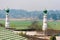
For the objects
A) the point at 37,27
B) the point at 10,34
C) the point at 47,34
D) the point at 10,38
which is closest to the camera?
the point at 10,38

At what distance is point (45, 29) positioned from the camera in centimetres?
1661

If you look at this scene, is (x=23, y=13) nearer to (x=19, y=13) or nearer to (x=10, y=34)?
(x=19, y=13)

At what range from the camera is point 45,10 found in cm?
1764

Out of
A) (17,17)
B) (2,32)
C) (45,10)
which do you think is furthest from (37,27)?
(17,17)

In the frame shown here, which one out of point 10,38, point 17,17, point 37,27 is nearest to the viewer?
A: point 10,38

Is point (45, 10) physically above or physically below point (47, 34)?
above

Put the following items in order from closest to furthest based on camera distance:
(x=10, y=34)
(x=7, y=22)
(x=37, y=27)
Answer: (x=10, y=34)
(x=7, y=22)
(x=37, y=27)

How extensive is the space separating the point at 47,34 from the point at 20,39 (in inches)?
540

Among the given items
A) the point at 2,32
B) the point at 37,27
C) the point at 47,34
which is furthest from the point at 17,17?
the point at 2,32

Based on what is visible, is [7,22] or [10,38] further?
[7,22]

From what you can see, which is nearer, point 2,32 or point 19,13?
point 2,32

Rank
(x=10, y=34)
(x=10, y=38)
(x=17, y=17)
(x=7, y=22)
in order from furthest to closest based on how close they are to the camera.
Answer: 1. (x=17, y=17)
2. (x=7, y=22)
3. (x=10, y=34)
4. (x=10, y=38)

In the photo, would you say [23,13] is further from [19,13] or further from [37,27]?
[37,27]

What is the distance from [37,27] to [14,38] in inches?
708
